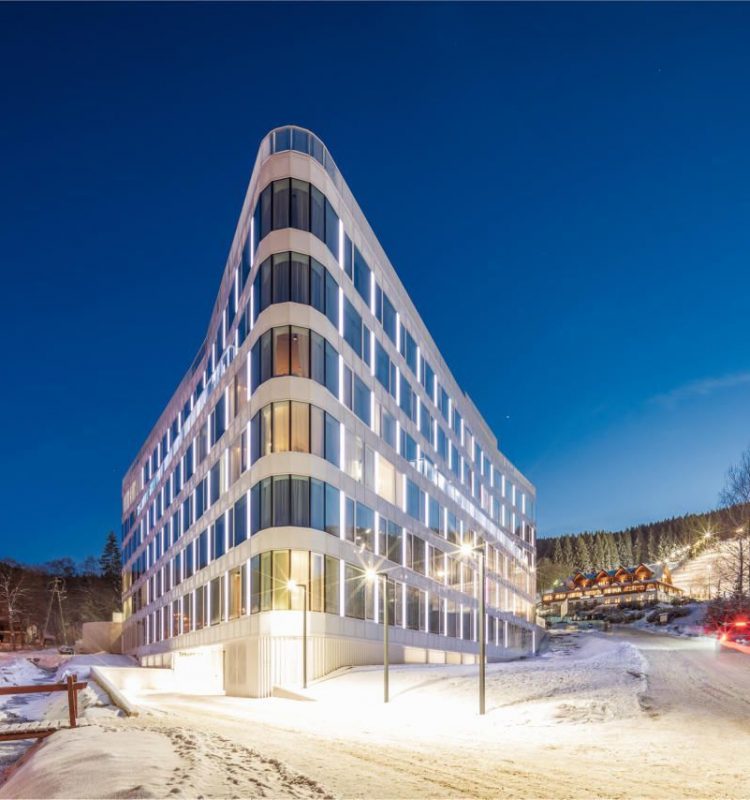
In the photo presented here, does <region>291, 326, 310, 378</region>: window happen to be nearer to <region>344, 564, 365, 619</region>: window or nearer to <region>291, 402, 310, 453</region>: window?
<region>291, 402, 310, 453</region>: window

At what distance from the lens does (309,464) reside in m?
37.9

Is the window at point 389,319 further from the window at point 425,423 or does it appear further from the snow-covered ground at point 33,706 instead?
the snow-covered ground at point 33,706

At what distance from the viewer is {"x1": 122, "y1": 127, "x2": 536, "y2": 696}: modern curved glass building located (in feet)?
124

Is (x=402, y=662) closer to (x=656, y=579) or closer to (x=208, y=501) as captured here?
(x=208, y=501)

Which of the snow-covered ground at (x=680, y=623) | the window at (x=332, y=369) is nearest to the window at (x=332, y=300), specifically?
the window at (x=332, y=369)

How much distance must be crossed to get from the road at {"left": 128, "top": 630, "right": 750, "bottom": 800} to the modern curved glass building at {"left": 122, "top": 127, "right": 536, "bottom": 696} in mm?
6329

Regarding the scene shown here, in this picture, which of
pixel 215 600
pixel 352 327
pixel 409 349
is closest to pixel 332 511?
pixel 352 327

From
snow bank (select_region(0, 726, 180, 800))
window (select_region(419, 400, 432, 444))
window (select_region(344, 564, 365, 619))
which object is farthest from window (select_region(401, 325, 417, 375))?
snow bank (select_region(0, 726, 180, 800))

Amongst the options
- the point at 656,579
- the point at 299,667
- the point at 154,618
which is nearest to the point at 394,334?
the point at 299,667

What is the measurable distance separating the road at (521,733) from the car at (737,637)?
19032 millimetres

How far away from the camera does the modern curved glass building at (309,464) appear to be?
37719mm

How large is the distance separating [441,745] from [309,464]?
2223 centimetres

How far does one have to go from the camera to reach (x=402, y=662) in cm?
4625

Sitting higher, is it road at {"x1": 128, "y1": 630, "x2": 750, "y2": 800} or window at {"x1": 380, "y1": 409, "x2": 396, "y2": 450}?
window at {"x1": 380, "y1": 409, "x2": 396, "y2": 450}
